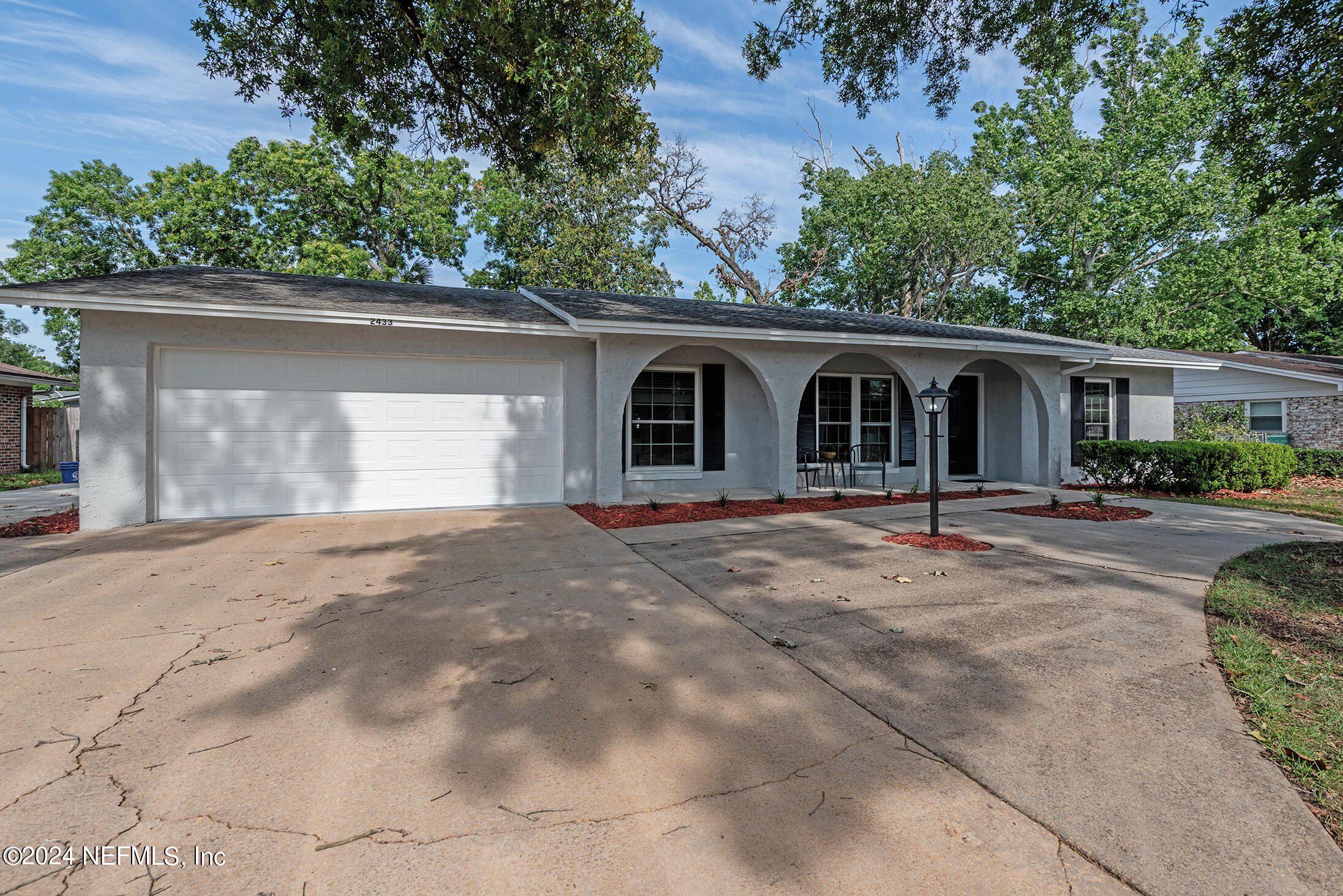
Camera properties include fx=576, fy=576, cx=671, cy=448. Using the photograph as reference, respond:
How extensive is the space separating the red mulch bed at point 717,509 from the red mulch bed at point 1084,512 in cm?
120

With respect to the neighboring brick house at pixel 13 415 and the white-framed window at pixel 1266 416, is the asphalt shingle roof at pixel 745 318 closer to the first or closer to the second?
the white-framed window at pixel 1266 416

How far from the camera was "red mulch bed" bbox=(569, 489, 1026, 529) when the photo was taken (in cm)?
773

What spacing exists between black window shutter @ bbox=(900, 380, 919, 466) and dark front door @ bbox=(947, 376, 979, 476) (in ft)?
3.11

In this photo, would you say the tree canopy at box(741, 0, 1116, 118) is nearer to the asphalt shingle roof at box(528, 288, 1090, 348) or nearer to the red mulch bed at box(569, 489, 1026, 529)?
the asphalt shingle roof at box(528, 288, 1090, 348)

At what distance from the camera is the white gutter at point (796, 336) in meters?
8.30

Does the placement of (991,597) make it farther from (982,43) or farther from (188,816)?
(982,43)

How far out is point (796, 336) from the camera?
9.16 meters

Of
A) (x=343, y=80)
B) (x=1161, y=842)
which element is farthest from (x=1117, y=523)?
(x=343, y=80)

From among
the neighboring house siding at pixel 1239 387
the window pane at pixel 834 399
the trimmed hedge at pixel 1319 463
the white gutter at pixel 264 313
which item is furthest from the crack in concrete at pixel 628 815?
the neighboring house siding at pixel 1239 387

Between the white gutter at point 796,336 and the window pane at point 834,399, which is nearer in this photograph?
the white gutter at point 796,336

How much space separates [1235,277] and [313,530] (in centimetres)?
2590

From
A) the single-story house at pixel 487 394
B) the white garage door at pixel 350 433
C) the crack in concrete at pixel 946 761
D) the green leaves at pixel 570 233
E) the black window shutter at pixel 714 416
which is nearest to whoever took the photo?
the crack in concrete at pixel 946 761

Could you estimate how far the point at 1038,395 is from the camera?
37.6 feet

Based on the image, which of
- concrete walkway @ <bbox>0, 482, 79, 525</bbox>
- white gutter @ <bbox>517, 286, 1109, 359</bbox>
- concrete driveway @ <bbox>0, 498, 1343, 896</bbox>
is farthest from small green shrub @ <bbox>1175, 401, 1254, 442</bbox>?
concrete walkway @ <bbox>0, 482, 79, 525</bbox>
